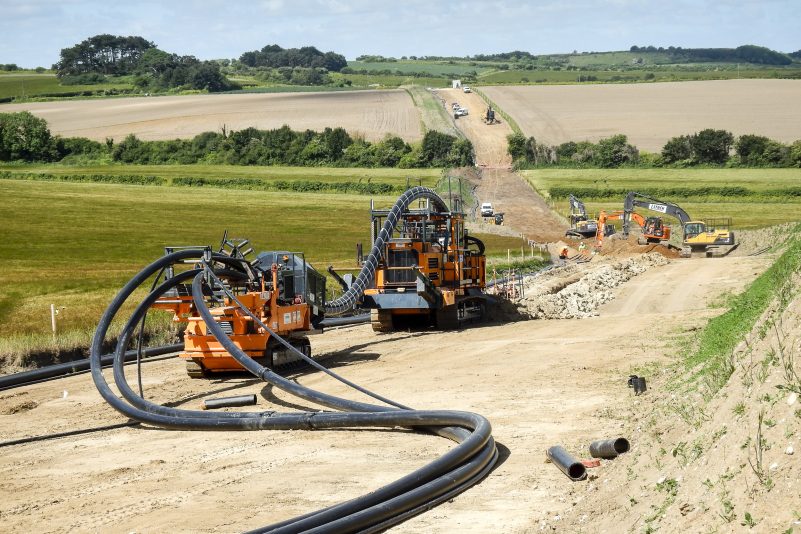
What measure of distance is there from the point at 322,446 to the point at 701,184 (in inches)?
2777

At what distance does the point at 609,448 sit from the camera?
526 inches

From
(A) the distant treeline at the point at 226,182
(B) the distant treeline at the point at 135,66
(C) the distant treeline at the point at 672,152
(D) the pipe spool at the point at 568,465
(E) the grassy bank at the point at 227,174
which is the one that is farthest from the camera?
(B) the distant treeline at the point at 135,66

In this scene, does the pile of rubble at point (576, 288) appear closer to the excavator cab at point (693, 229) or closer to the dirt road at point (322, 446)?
the excavator cab at point (693, 229)

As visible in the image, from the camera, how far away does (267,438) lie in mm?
17016

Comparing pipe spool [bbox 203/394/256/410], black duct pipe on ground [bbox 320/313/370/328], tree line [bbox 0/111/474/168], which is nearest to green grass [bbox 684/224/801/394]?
pipe spool [bbox 203/394/256/410]

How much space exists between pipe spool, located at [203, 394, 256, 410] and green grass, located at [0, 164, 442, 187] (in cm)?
6673

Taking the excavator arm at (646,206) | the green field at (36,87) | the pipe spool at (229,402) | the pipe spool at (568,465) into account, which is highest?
the green field at (36,87)

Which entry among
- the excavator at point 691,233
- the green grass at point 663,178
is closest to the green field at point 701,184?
the green grass at point 663,178

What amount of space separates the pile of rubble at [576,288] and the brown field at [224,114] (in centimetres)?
5576

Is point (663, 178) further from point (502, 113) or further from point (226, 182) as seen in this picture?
point (502, 113)

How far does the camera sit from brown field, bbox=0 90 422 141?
10912cm

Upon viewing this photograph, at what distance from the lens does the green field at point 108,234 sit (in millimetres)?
35312

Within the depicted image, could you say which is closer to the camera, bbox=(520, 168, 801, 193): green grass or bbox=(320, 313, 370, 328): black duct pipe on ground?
bbox=(320, 313, 370, 328): black duct pipe on ground

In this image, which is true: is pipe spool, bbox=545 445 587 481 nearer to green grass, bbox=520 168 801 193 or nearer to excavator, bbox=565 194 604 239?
excavator, bbox=565 194 604 239
